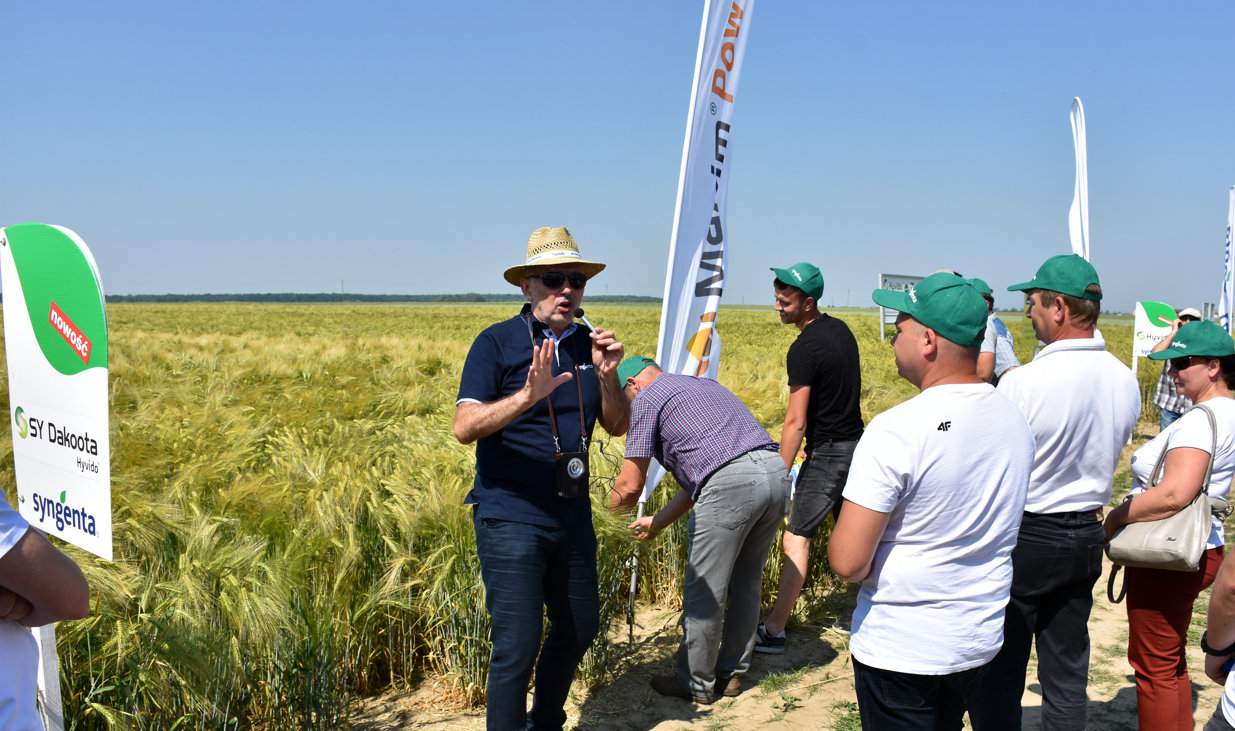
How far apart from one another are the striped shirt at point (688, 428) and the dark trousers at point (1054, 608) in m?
1.21

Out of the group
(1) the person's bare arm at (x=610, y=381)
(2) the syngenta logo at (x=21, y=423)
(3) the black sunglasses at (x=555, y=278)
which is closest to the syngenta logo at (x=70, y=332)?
(2) the syngenta logo at (x=21, y=423)

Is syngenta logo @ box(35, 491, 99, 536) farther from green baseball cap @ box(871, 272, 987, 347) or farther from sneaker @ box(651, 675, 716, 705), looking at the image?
sneaker @ box(651, 675, 716, 705)

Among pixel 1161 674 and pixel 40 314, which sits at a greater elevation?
pixel 40 314

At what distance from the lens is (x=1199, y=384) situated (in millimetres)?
3104

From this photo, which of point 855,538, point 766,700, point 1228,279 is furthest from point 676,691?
point 1228,279

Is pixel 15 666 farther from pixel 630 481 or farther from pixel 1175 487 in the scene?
pixel 1175 487

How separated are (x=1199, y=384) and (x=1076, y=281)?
70 centimetres

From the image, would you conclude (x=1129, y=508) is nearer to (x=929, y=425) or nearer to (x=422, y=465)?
(x=929, y=425)

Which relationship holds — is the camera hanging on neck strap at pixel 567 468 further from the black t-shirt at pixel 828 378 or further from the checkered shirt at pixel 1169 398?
the checkered shirt at pixel 1169 398

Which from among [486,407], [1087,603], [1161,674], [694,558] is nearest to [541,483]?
[486,407]

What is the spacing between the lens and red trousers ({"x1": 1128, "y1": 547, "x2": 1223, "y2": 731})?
3.00 meters

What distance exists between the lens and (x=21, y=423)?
246 cm

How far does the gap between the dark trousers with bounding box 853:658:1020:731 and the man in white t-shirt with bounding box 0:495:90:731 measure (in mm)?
1730

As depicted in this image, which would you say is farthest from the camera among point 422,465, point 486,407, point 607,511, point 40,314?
point 422,465
